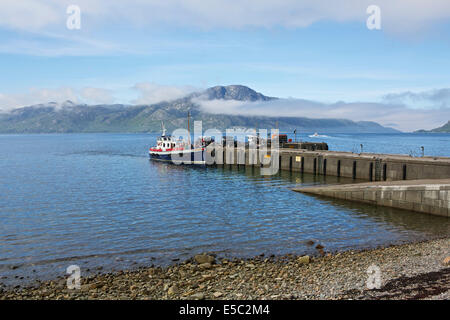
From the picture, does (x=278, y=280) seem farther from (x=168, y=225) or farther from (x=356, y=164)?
(x=356, y=164)

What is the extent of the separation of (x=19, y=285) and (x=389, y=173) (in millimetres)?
45912

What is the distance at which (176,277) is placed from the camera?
58.7 feet

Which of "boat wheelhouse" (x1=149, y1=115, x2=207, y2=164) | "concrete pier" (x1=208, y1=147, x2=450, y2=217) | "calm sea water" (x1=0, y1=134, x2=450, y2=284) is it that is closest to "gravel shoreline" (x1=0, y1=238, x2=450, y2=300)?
"calm sea water" (x1=0, y1=134, x2=450, y2=284)

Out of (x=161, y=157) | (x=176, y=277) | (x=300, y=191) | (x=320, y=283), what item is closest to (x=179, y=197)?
(x=300, y=191)

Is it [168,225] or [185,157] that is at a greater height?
[185,157]

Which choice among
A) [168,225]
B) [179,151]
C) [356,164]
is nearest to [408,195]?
[168,225]

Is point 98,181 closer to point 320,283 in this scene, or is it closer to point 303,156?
point 303,156

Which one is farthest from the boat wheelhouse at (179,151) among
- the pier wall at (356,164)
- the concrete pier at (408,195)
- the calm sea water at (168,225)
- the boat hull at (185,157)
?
the concrete pier at (408,195)

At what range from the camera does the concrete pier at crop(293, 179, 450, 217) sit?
98.9ft

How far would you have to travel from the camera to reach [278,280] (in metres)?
16.3

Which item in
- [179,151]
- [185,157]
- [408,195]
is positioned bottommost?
[408,195]

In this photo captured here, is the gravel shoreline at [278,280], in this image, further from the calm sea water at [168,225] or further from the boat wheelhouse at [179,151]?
the boat wheelhouse at [179,151]

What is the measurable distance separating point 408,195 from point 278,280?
21.5 metres

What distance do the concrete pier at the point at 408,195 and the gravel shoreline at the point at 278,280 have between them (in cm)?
1058
